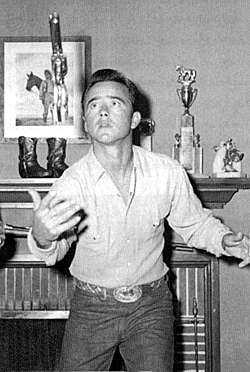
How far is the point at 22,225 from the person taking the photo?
9.86ft

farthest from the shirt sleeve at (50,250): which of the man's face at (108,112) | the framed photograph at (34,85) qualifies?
the framed photograph at (34,85)

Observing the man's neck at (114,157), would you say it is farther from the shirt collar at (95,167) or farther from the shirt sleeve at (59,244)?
the shirt sleeve at (59,244)

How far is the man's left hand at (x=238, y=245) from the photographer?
1884 millimetres

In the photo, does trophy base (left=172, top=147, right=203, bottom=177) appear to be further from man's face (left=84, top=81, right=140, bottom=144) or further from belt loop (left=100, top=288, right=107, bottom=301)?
belt loop (left=100, top=288, right=107, bottom=301)

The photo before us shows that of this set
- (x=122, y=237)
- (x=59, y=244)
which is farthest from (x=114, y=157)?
(x=59, y=244)

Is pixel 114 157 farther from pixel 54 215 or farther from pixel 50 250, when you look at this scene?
pixel 54 215

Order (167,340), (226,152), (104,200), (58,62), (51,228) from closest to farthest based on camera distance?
(51,228) < (58,62) < (167,340) < (104,200) < (226,152)

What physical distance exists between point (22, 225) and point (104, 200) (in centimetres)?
107

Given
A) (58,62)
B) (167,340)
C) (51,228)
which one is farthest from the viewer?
(167,340)

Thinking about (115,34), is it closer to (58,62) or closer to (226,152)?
(226,152)

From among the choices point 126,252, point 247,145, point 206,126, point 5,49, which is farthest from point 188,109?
point 126,252

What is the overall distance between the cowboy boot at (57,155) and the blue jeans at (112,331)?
94 centimetres

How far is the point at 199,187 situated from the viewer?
278 centimetres

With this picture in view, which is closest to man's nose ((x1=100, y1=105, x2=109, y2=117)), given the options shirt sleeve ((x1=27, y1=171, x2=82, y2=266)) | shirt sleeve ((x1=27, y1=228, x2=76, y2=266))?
shirt sleeve ((x1=27, y1=171, x2=82, y2=266))
